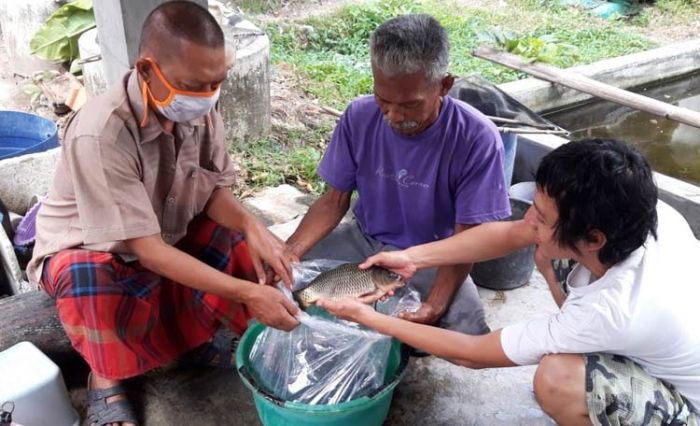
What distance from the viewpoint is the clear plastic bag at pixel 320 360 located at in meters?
2.50

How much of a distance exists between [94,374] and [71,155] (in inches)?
39.3

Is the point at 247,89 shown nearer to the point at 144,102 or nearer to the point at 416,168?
the point at 416,168

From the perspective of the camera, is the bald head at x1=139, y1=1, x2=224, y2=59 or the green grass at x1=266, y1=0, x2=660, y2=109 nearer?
the bald head at x1=139, y1=1, x2=224, y2=59

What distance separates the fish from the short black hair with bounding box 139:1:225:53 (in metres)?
0.99

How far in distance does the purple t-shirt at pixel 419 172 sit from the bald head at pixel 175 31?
0.87 m

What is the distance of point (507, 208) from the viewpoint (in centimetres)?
282

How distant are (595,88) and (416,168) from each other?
3.42 metres

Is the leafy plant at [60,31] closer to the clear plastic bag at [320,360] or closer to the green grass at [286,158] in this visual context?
the green grass at [286,158]

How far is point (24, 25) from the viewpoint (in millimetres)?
6816

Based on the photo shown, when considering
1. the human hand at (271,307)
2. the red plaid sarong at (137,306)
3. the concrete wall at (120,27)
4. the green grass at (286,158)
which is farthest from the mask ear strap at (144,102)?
the green grass at (286,158)

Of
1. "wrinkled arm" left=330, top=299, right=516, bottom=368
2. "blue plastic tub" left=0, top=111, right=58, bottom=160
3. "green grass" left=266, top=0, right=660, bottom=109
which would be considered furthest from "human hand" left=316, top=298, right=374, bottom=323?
"green grass" left=266, top=0, right=660, bottom=109

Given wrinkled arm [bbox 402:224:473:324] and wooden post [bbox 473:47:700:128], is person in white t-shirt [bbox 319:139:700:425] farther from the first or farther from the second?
wooden post [bbox 473:47:700:128]

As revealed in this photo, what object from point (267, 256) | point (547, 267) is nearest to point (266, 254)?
point (267, 256)

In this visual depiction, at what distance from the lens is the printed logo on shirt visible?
290cm
